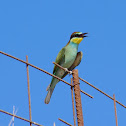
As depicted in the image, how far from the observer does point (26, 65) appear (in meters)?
3.16

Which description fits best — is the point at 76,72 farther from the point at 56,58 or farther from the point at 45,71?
the point at 56,58

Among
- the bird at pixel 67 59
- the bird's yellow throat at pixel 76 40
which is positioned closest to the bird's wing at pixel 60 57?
the bird at pixel 67 59

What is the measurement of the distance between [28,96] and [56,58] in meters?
4.73

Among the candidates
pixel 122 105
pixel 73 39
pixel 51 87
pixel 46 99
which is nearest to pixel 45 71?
pixel 122 105

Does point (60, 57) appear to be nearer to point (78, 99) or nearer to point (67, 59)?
point (67, 59)

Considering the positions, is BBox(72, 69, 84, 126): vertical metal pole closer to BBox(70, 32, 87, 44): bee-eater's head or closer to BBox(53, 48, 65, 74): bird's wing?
BBox(53, 48, 65, 74): bird's wing

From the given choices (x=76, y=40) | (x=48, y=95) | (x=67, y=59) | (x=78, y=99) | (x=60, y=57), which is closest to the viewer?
(x=78, y=99)

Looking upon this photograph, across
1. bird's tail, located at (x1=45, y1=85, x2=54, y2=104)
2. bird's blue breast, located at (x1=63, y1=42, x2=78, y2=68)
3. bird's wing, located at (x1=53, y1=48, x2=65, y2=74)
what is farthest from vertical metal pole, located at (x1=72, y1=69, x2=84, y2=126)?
bird's wing, located at (x1=53, y1=48, x2=65, y2=74)

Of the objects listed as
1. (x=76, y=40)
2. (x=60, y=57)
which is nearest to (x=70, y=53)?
(x=60, y=57)

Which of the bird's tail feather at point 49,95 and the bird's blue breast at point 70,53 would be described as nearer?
the bird's tail feather at point 49,95

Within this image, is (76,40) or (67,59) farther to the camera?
(76,40)

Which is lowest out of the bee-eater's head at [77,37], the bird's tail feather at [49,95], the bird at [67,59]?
the bird's tail feather at [49,95]

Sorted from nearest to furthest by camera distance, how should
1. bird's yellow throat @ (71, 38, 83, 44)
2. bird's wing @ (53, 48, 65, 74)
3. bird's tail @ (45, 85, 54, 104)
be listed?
bird's tail @ (45, 85, 54, 104), bird's wing @ (53, 48, 65, 74), bird's yellow throat @ (71, 38, 83, 44)

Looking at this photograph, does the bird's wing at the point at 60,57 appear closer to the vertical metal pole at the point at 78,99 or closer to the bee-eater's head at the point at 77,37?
the bee-eater's head at the point at 77,37
